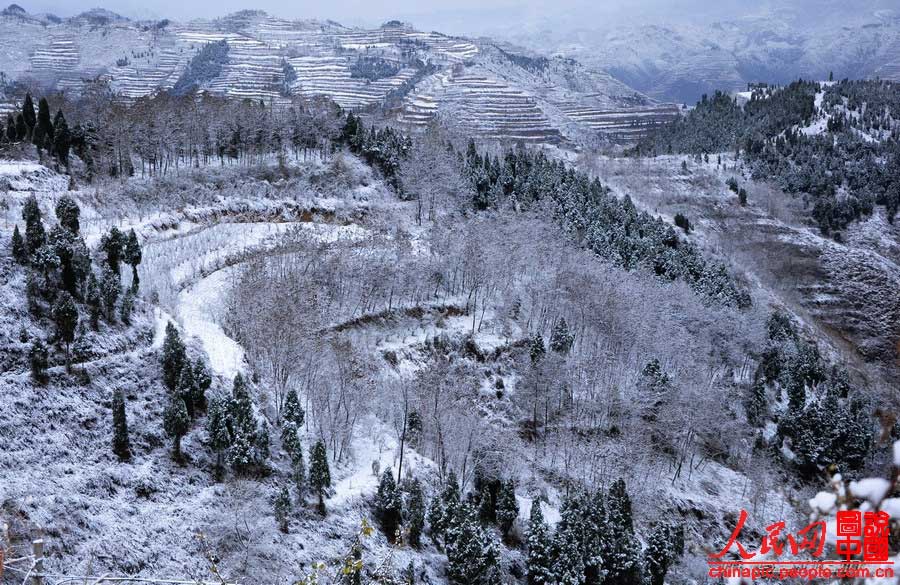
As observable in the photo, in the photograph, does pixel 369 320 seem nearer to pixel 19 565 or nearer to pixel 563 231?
pixel 563 231

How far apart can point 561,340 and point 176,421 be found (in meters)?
26.5

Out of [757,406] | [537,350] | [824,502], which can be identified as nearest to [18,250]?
[537,350]

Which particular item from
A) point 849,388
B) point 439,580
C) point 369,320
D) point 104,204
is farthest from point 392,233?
point 849,388

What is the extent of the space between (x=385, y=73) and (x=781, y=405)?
133m

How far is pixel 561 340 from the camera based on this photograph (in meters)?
44.3

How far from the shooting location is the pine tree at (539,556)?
91.5 feet

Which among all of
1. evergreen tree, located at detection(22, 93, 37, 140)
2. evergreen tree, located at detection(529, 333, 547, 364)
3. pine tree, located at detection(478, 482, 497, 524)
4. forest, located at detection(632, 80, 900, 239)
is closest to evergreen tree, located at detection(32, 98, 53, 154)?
evergreen tree, located at detection(22, 93, 37, 140)

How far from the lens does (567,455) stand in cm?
3888

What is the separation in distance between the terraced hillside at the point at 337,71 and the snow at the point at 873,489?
4787 inches

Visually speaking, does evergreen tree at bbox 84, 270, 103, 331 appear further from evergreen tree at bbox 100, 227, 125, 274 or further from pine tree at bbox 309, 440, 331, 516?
pine tree at bbox 309, 440, 331, 516

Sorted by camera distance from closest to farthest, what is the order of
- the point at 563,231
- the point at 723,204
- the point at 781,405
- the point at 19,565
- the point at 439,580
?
the point at 19,565
the point at 439,580
the point at 781,405
the point at 563,231
the point at 723,204

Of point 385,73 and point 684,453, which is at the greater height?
point 385,73

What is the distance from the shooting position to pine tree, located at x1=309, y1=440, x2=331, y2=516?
26.0 metres

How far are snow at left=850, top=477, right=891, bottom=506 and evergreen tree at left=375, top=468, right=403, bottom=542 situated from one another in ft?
85.2
